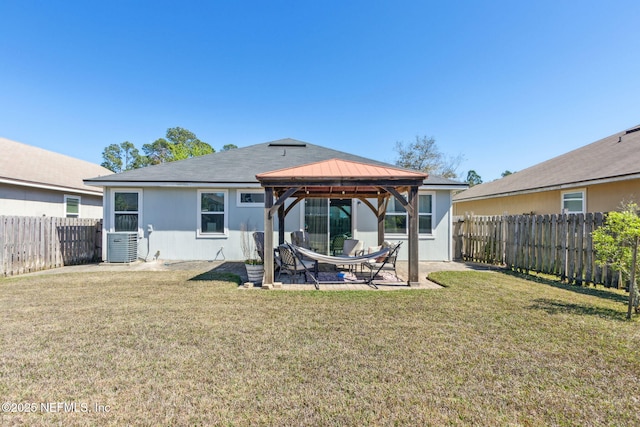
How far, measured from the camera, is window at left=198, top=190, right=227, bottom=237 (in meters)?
9.66

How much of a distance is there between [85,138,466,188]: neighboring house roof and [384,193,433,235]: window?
2.63 feet

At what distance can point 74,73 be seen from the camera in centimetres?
1364

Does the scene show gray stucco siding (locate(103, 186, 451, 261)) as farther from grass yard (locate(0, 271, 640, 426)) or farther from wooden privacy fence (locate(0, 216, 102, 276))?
grass yard (locate(0, 271, 640, 426))

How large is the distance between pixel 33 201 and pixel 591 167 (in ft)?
72.4

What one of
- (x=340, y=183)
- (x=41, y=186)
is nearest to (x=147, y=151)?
(x=41, y=186)

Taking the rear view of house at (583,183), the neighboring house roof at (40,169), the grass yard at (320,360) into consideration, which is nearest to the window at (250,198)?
the grass yard at (320,360)

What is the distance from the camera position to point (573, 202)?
10484mm

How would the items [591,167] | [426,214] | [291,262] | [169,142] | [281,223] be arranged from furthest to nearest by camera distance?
[169,142] < [591,167] < [426,214] < [281,223] < [291,262]

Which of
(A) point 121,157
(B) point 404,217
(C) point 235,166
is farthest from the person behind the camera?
(A) point 121,157

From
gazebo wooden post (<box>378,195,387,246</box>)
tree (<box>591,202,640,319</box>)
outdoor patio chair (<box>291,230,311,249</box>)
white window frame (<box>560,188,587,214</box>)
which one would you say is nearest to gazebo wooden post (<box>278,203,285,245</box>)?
outdoor patio chair (<box>291,230,311,249</box>)

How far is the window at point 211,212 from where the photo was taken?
9664 mm

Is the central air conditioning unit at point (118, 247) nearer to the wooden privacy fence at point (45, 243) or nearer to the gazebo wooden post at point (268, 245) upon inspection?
the wooden privacy fence at point (45, 243)

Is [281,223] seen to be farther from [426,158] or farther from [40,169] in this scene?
[426,158]

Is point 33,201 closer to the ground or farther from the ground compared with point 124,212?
farther from the ground
